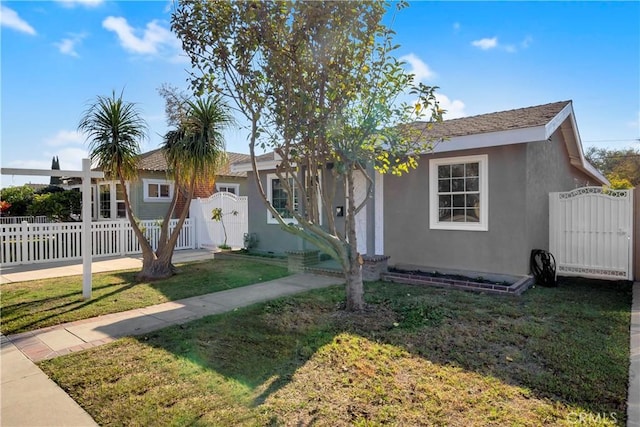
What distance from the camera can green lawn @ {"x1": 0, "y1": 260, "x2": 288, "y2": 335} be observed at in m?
5.87

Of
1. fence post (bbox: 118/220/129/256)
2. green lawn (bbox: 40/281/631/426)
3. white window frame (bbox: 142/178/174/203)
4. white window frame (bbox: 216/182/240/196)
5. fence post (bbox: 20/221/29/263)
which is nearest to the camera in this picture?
green lawn (bbox: 40/281/631/426)

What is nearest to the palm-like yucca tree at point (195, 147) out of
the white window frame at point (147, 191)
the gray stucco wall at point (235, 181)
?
the white window frame at point (147, 191)

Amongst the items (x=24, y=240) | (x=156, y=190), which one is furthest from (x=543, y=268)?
(x=156, y=190)

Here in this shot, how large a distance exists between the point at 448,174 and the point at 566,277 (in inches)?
145

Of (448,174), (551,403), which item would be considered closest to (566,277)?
(448,174)

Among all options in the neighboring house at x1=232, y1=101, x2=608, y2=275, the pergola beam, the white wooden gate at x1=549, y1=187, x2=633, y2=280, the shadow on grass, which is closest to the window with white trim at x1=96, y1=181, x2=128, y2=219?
the pergola beam

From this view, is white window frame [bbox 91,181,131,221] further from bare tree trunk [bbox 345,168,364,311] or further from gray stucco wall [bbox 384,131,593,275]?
bare tree trunk [bbox 345,168,364,311]

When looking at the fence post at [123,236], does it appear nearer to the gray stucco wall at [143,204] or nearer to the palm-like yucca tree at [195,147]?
the gray stucco wall at [143,204]

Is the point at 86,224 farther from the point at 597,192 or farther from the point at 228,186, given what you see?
the point at 228,186

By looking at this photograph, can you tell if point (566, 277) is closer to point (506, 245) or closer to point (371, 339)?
point (506, 245)

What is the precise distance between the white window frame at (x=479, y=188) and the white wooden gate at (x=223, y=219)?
7391mm

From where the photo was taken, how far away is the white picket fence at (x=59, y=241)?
1073 cm

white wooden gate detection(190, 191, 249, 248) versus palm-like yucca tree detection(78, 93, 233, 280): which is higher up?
palm-like yucca tree detection(78, 93, 233, 280)

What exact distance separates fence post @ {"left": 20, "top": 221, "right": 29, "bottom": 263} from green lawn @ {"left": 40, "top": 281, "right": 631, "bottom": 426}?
28.1ft
